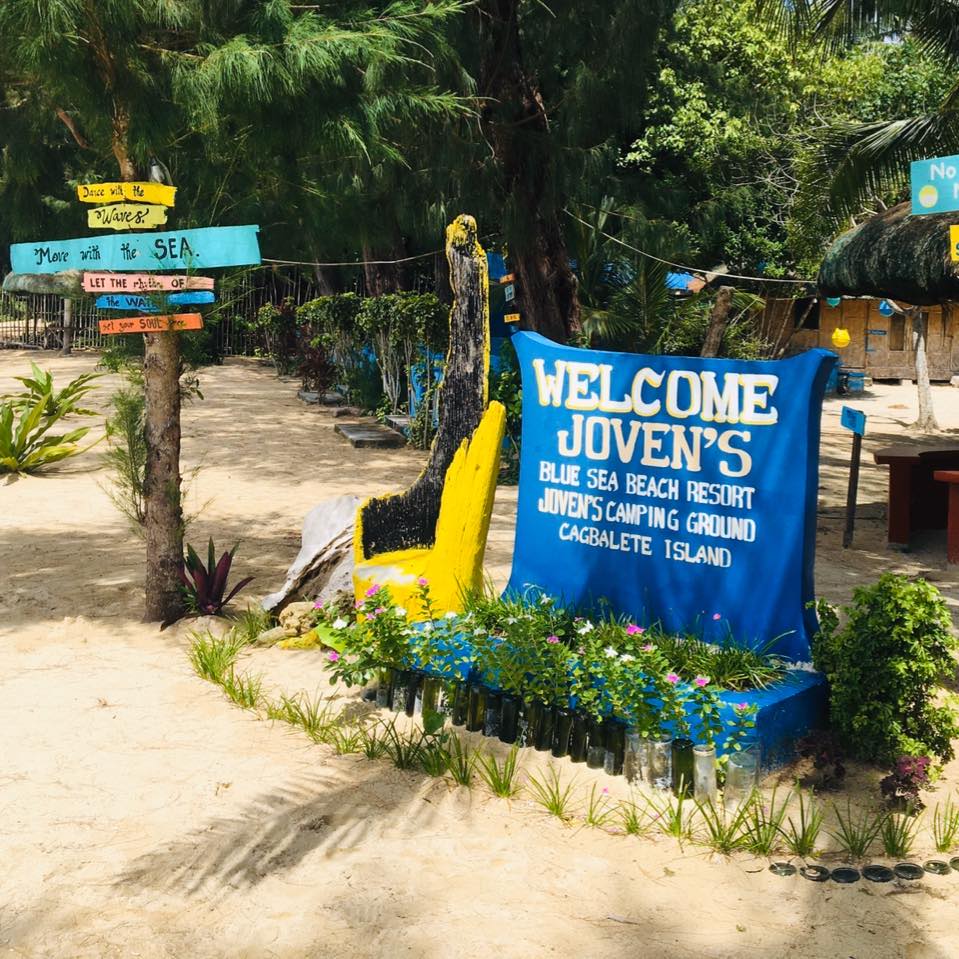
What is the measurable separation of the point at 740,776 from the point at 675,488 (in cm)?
127

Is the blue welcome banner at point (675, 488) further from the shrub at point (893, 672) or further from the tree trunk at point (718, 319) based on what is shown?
the tree trunk at point (718, 319)

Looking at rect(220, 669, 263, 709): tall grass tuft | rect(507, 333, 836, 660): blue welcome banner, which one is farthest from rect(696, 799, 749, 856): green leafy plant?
rect(220, 669, 263, 709): tall grass tuft

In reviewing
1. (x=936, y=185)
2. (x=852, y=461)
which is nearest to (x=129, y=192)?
(x=936, y=185)

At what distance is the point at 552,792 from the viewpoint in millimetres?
4336

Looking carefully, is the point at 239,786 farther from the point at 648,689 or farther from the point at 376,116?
the point at 376,116

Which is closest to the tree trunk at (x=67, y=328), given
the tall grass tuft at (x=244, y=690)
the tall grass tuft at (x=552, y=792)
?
the tall grass tuft at (x=244, y=690)

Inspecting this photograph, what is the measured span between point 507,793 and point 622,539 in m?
1.32

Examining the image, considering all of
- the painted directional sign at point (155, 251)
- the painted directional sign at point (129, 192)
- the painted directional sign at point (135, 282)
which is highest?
the painted directional sign at point (129, 192)

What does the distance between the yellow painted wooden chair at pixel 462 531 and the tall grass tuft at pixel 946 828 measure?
232 centimetres

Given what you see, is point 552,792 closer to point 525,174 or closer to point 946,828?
point 946,828

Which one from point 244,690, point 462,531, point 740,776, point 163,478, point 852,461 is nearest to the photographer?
point 740,776

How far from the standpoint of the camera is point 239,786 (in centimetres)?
454

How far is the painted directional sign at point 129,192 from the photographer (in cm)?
619

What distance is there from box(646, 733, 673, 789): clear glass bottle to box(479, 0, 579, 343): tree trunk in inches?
307
